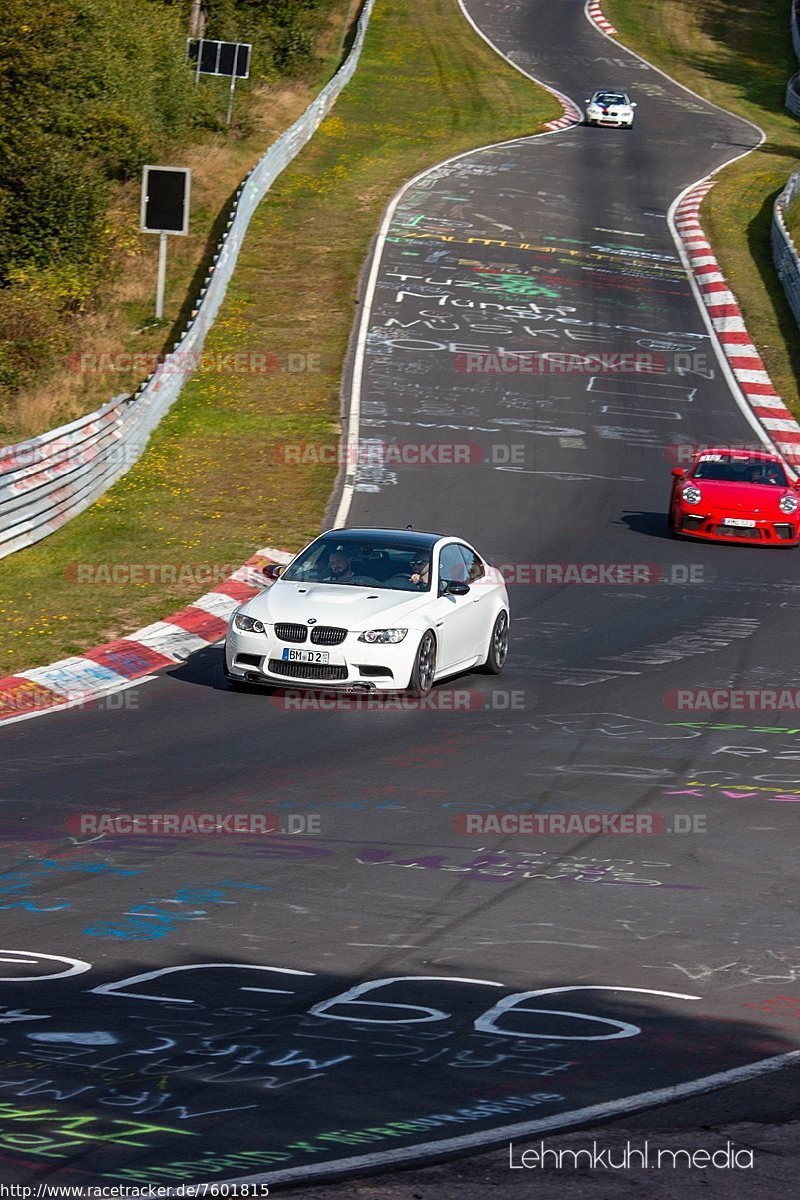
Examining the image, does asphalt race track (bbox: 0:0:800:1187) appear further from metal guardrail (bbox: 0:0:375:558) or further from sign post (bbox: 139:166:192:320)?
sign post (bbox: 139:166:192:320)

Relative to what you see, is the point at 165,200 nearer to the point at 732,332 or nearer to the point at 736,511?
the point at 732,332

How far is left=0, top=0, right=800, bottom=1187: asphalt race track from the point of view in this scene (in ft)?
19.0

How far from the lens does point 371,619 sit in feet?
48.1

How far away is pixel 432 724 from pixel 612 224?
111ft

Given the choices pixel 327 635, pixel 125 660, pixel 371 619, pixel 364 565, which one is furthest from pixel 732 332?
pixel 327 635

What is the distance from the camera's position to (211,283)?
1328 inches

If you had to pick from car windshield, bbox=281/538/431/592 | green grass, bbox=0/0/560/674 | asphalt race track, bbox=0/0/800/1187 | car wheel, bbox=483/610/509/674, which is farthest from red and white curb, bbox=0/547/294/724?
car wheel, bbox=483/610/509/674

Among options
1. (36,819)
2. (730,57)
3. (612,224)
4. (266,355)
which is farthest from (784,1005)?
(730,57)

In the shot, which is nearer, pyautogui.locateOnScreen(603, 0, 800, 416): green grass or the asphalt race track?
the asphalt race track

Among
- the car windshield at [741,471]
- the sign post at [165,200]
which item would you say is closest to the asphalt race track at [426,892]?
the car windshield at [741,471]

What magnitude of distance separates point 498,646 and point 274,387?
15.7 meters

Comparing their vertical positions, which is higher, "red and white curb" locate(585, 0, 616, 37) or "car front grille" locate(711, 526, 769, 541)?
"red and white curb" locate(585, 0, 616, 37)

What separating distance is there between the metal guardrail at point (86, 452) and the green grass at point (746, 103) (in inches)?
463

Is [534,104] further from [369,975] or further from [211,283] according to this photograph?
[369,975]
